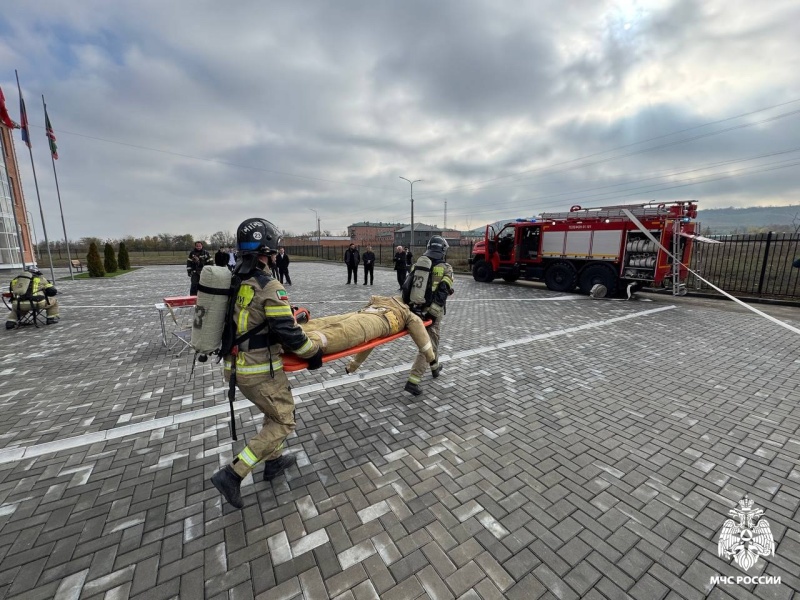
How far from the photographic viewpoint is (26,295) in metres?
7.54

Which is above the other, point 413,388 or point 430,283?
point 430,283

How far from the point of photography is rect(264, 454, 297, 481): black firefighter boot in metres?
2.76

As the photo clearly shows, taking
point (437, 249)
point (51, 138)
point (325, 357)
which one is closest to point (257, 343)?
point (325, 357)

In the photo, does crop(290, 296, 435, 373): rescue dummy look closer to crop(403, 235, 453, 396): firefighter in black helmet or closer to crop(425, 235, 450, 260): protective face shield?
crop(403, 235, 453, 396): firefighter in black helmet

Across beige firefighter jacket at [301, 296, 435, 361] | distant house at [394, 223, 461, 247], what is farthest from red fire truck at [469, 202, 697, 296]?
distant house at [394, 223, 461, 247]

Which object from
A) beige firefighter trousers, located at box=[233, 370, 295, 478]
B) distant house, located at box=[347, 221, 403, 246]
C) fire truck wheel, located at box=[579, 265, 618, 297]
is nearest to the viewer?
beige firefighter trousers, located at box=[233, 370, 295, 478]

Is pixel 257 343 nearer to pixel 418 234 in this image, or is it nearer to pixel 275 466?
pixel 275 466

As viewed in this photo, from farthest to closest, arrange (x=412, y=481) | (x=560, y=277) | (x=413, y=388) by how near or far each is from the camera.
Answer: (x=560, y=277)
(x=413, y=388)
(x=412, y=481)

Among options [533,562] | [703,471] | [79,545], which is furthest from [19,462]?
[703,471]

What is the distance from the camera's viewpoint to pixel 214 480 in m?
2.31

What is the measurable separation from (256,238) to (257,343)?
76cm

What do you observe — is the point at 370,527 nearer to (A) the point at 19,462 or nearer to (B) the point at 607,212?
(A) the point at 19,462

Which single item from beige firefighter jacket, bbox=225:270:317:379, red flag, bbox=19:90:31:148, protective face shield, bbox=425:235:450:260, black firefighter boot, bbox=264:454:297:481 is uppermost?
red flag, bbox=19:90:31:148

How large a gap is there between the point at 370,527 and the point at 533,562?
1.03m
